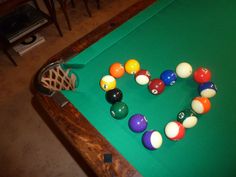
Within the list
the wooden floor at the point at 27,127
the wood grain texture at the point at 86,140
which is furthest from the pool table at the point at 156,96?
the wooden floor at the point at 27,127

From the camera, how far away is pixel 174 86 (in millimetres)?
1387

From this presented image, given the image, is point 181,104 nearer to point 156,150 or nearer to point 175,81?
point 175,81

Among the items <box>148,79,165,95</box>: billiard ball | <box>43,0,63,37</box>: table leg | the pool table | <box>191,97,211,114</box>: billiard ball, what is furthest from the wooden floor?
<box>191,97,211,114</box>: billiard ball

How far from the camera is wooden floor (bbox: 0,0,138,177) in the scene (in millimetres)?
1907

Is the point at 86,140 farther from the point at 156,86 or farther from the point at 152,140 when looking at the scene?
the point at 156,86

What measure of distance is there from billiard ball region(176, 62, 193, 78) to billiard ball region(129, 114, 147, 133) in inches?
15.6

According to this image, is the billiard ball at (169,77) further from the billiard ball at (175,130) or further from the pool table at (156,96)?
the billiard ball at (175,130)

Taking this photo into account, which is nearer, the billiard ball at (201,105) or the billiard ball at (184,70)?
the billiard ball at (201,105)

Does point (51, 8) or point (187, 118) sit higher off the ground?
point (51, 8)

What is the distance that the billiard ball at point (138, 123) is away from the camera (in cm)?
116

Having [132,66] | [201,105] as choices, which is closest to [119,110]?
[132,66]

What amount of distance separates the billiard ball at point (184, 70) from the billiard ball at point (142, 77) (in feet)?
0.61

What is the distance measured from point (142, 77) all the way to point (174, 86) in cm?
21

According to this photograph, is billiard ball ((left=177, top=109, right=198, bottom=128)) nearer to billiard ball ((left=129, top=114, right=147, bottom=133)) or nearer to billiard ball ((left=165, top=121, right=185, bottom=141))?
billiard ball ((left=165, top=121, right=185, bottom=141))
